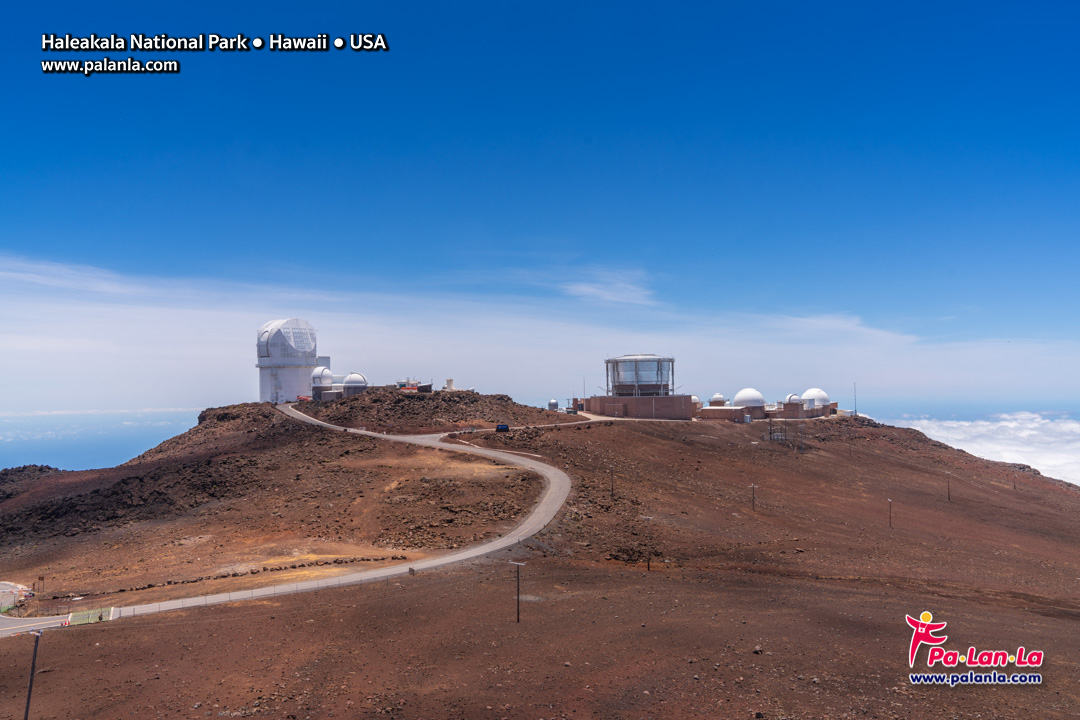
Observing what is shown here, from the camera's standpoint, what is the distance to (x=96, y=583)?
24.7m

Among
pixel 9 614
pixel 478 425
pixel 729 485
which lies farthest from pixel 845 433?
pixel 9 614

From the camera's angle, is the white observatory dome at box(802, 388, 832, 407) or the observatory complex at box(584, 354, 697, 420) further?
the white observatory dome at box(802, 388, 832, 407)

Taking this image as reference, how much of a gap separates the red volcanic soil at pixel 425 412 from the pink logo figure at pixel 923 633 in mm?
38244

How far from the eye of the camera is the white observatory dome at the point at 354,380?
74.5 meters

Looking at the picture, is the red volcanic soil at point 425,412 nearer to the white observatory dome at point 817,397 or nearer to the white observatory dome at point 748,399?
the white observatory dome at point 748,399

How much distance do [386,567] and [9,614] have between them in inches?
505

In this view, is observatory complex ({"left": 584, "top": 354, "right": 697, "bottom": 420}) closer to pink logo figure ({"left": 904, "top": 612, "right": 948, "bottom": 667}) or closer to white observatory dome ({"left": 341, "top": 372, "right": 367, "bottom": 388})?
white observatory dome ({"left": 341, "top": 372, "right": 367, "bottom": 388})

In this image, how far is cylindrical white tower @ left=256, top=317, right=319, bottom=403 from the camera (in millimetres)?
78250

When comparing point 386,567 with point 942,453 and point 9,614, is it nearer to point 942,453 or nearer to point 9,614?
point 9,614

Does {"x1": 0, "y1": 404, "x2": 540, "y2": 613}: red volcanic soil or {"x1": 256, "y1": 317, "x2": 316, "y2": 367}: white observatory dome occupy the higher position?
{"x1": 256, "y1": 317, "x2": 316, "y2": 367}: white observatory dome

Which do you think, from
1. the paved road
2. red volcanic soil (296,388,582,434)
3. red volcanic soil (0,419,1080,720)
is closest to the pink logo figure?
red volcanic soil (0,419,1080,720)

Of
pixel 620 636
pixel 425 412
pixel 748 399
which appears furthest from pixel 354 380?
pixel 620 636

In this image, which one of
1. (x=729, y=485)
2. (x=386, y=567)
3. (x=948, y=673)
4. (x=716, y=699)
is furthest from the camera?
(x=729, y=485)

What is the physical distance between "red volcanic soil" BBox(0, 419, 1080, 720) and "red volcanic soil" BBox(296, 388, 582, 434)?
23118 millimetres
